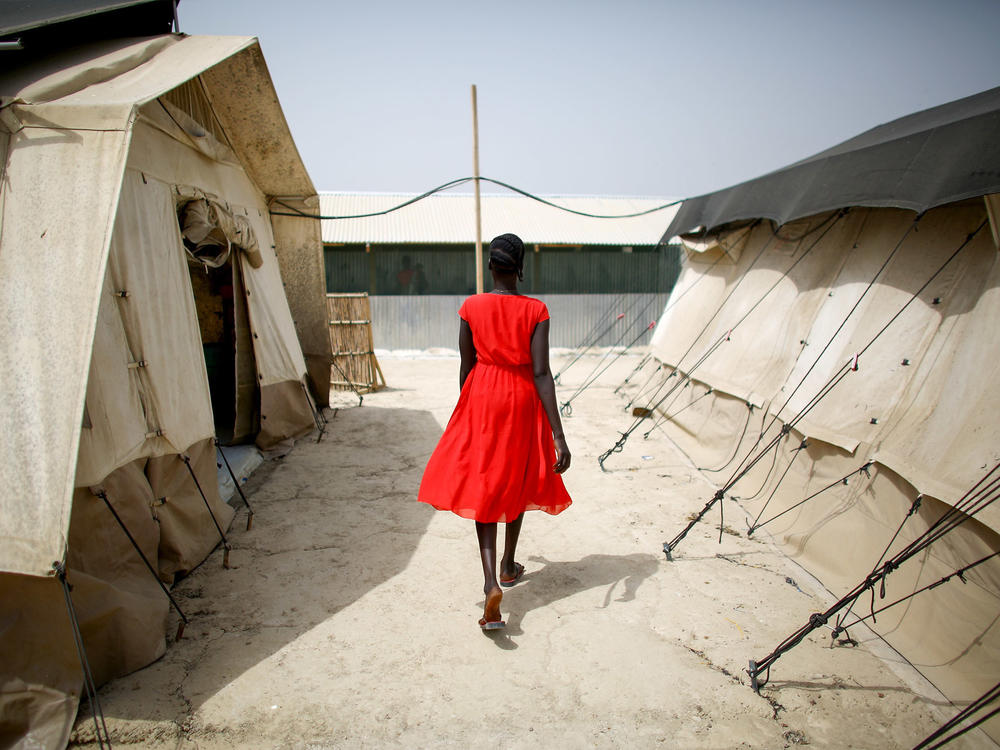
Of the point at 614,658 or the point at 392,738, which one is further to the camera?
the point at 614,658

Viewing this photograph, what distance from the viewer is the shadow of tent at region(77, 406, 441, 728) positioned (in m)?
2.64

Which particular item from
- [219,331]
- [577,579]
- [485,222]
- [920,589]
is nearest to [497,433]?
[577,579]

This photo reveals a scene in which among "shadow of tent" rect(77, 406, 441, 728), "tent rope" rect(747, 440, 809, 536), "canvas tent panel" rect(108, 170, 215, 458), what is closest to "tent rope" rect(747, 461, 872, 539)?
"tent rope" rect(747, 440, 809, 536)

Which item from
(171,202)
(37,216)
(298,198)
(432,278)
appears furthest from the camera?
(432,278)

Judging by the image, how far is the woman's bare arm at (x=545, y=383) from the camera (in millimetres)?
2975

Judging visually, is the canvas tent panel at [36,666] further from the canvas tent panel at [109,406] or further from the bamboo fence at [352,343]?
the bamboo fence at [352,343]

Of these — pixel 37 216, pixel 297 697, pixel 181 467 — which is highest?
pixel 37 216

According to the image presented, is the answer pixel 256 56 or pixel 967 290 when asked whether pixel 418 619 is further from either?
pixel 256 56

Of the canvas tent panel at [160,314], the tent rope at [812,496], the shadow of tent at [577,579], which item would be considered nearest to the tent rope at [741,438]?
the tent rope at [812,496]

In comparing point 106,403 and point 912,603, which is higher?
point 106,403

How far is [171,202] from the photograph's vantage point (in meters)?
4.20

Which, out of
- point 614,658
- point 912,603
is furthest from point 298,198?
point 912,603

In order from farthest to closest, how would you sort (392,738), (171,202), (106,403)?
(171,202)
(106,403)
(392,738)

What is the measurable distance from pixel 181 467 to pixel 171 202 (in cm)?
188
